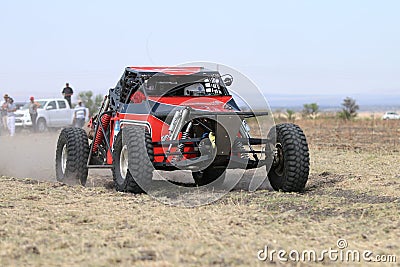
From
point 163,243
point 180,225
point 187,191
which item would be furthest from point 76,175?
point 163,243

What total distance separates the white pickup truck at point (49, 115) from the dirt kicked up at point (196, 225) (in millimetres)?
21790

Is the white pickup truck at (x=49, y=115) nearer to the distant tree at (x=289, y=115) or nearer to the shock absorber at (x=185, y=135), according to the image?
the distant tree at (x=289, y=115)

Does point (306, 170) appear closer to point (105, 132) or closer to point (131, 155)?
point (131, 155)

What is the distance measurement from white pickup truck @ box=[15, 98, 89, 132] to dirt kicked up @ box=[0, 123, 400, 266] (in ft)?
71.5

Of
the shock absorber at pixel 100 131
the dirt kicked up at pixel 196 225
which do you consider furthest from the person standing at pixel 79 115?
the dirt kicked up at pixel 196 225

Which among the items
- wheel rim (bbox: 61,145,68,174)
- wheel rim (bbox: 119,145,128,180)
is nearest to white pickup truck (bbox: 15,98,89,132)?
wheel rim (bbox: 61,145,68,174)

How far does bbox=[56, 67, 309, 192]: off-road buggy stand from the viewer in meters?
9.51

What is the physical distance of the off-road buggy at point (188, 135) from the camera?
31.2 feet

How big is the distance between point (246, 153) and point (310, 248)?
369 cm

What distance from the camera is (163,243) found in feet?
20.8

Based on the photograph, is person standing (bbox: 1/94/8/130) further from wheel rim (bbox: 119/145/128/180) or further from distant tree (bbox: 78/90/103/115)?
wheel rim (bbox: 119/145/128/180)

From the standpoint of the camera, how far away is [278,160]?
10.0m

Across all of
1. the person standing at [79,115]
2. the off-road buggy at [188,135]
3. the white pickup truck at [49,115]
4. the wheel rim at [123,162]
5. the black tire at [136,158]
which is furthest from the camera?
the white pickup truck at [49,115]

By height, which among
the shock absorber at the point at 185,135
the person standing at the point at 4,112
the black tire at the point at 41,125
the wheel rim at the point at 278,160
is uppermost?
the shock absorber at the point at 185,135
